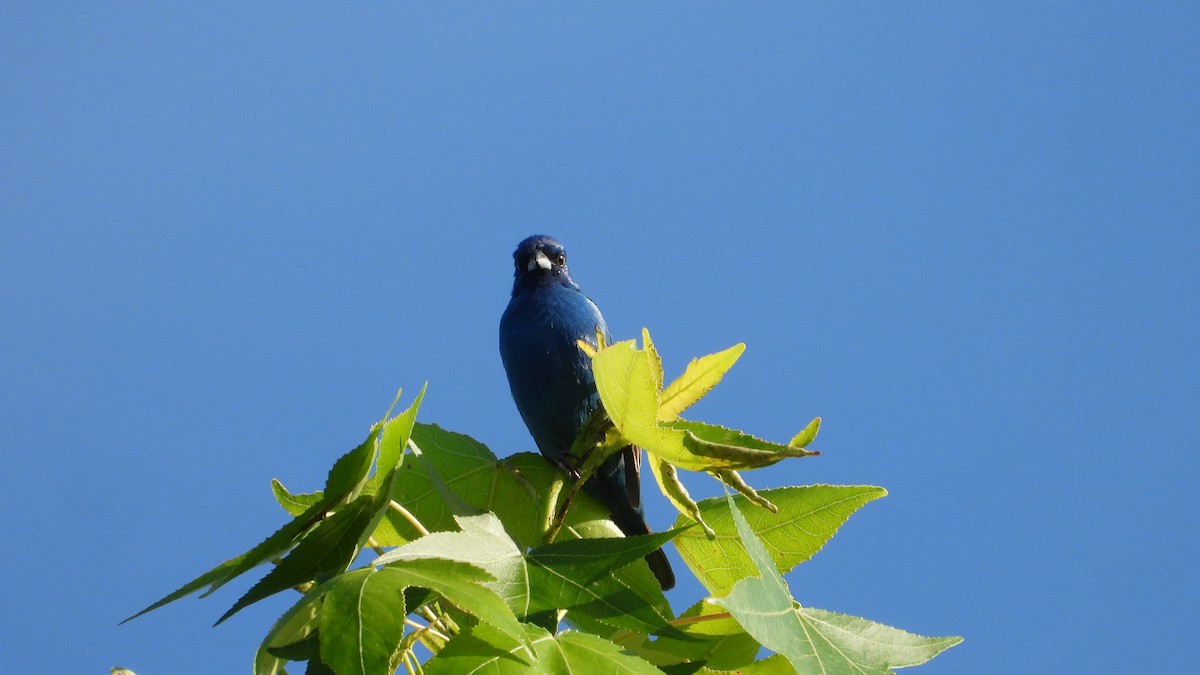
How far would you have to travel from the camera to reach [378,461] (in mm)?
1793

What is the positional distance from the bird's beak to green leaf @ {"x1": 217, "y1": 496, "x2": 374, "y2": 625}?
308 cm

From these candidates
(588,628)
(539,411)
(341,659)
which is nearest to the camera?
(341,659)

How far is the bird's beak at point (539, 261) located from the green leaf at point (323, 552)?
3.08m

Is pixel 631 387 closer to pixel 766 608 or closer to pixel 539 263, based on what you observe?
pixel 766 608

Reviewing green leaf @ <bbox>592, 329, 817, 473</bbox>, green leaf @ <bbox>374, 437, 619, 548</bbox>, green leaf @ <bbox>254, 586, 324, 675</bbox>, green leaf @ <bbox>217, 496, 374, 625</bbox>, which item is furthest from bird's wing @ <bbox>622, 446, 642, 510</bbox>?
green leaf @ <bbox>254, 586, 324, 675</bbox>

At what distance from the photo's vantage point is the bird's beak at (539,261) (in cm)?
475

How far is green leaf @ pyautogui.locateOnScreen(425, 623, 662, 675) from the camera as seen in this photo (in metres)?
1.58

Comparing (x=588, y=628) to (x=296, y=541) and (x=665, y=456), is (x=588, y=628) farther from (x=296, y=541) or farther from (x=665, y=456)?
(x=296, y=541)

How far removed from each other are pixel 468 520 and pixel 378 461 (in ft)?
0.66

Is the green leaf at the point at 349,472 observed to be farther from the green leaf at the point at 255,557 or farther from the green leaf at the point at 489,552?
the green leaf at the point at 489,552

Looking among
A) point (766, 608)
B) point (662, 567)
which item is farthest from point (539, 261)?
point (766, 608)

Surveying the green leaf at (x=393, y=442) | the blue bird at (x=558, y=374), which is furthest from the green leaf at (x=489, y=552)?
the blue bird at (x=558, y=374)

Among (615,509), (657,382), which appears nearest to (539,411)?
(615,509)

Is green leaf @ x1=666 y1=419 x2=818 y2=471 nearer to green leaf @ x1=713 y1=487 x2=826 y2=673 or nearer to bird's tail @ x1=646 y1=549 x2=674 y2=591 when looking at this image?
green leaf @ x1=713 y1=487 x2=826 y2=673
